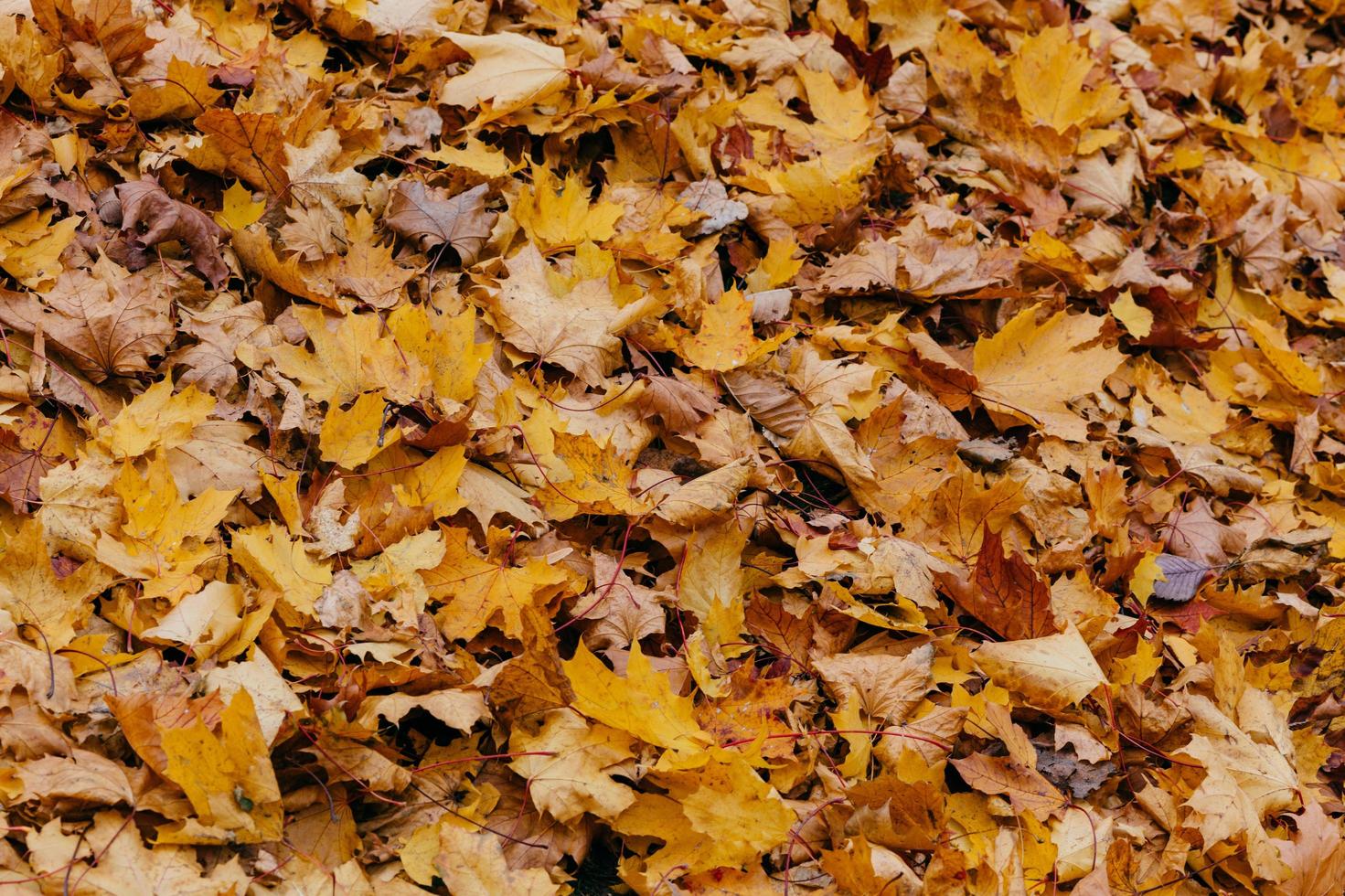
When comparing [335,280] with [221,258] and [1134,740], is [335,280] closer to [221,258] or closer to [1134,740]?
[221,258]

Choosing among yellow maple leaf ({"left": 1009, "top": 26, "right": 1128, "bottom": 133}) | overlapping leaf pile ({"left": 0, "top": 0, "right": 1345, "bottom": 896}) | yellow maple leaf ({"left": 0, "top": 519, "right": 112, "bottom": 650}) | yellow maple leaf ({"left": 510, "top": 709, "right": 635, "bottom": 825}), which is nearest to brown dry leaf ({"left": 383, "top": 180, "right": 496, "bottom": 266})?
overlapping leaf pile ({"left": 0, "top": 0, "right": 1345, "bottom": 896})

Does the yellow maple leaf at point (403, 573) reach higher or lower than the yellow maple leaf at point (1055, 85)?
lower

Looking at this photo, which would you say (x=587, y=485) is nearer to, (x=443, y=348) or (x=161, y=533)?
(x=443, y=348)

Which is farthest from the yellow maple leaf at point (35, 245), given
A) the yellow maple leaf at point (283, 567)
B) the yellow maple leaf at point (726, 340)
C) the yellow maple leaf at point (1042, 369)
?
the yellow maple leaf at point (1042, 369)

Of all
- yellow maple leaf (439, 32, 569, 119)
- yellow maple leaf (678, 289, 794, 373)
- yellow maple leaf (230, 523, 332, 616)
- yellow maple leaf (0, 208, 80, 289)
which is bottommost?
yellow maple leaf (230, 523, 332, 616)

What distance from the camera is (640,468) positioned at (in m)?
2.22

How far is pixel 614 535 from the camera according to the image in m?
2.11

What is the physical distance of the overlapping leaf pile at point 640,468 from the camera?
1.70 metres

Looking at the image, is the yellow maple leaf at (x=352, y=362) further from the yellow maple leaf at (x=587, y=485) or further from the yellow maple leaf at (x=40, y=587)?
the yellow maple leaf at (x=40, y=587)

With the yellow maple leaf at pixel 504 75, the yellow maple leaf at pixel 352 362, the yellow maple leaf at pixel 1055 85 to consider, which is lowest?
the yellow maple leaf at pixel 352 362

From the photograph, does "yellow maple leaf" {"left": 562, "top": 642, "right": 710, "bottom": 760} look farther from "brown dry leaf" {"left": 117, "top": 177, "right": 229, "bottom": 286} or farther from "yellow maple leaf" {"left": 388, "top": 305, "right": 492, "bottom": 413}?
"brown dry leaf" {"left": 117, "top": 177, "right": 229, "bottom": 286}

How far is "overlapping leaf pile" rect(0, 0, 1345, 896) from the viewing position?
1.70 m

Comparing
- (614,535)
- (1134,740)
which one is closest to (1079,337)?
(1134,740)

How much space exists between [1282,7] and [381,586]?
4061mm
